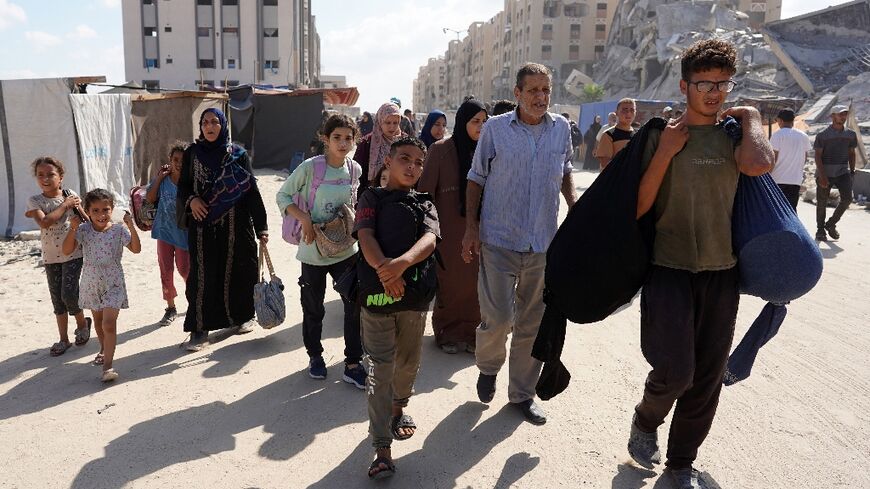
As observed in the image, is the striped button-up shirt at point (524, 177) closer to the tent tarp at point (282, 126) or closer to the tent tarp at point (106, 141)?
the tent tarp at point (106, 141)

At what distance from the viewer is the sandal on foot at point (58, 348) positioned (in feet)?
14.6

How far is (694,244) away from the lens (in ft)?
8.32

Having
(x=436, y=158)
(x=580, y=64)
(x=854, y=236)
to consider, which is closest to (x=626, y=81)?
(x=580, y=64)

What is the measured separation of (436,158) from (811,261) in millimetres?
2522

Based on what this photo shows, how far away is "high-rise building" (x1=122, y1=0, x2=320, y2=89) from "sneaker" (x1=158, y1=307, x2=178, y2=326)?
4350 cm

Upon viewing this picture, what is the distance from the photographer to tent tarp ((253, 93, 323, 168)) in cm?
1736

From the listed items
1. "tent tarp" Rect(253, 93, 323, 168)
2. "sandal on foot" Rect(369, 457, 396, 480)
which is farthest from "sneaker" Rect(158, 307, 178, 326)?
"tent tarp" Rect(253, 93, 323, 168)

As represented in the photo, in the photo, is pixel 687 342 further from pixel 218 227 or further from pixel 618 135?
pixel 618 135

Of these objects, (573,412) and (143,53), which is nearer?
(573,412)

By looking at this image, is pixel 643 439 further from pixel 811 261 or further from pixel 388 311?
pixel 388 311

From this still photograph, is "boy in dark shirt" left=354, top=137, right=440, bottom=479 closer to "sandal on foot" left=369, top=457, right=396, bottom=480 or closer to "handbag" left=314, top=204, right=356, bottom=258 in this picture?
"sandal on foot" left=369, top=457, right=396, bottom=480

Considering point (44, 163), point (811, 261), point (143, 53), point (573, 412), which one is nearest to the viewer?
point (811, 261)

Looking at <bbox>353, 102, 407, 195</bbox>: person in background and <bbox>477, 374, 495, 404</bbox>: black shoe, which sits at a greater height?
<bbox>353, 102, 407, 195</bbox>: person in background

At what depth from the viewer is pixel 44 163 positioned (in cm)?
431
